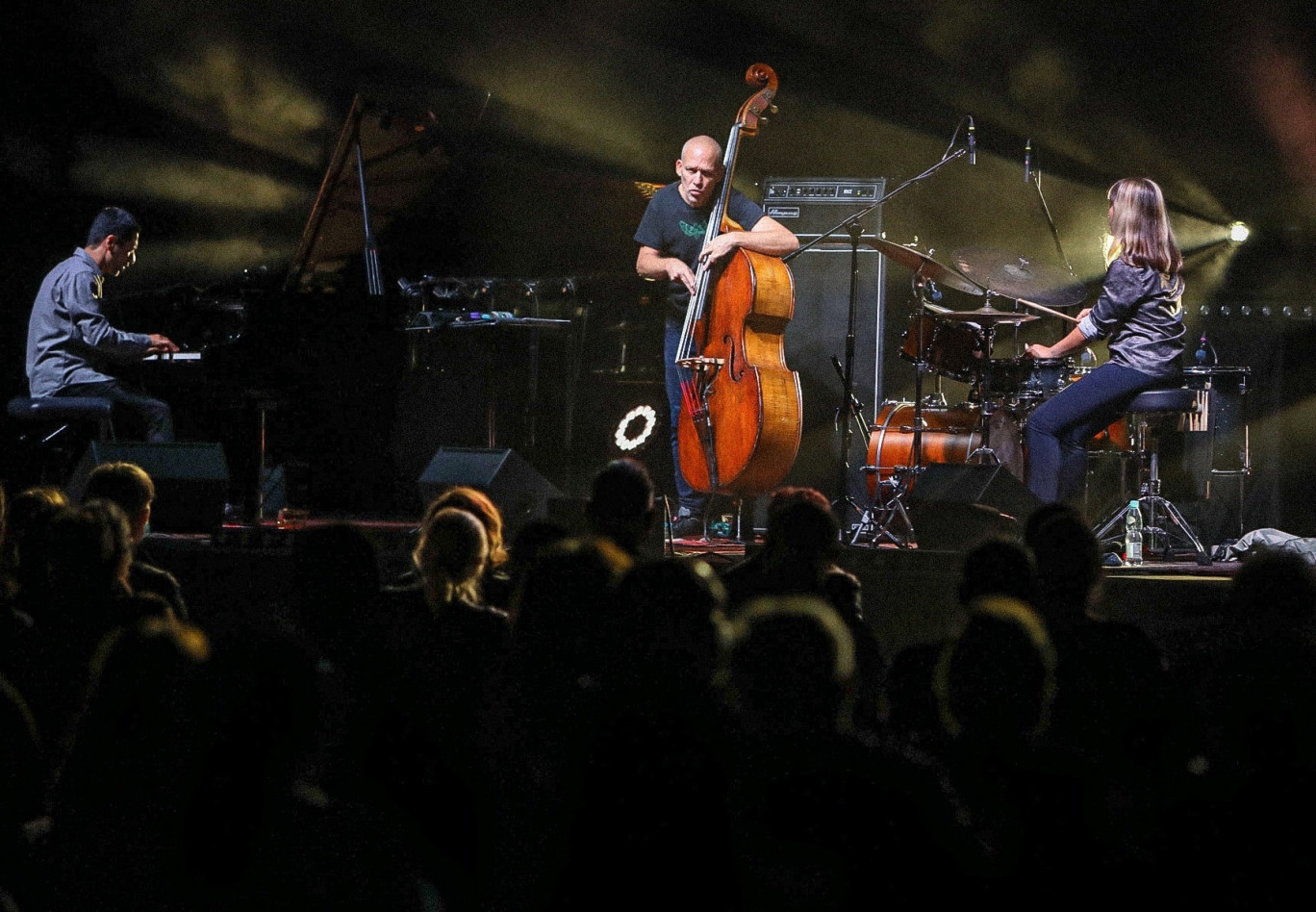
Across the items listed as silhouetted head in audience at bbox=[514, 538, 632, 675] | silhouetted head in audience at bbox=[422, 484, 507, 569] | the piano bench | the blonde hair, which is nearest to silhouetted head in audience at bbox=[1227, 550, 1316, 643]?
silhouetted head in audience at bbox=[514, 538, 632, 675]

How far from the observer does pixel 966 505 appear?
17.2 ft

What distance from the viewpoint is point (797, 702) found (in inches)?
116

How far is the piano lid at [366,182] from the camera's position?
7219 millimetres

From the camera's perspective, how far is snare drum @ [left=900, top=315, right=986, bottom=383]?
7164 mm

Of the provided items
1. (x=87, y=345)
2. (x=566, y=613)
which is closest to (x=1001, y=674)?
(x=566, y=613)

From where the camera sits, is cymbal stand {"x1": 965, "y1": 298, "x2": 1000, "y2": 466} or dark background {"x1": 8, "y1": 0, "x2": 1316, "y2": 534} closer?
cymbal stand {"x1": 965, "y1": 298, "x2": 1000, "y2": 466}

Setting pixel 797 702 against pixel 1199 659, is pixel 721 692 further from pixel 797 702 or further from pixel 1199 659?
pixel 1199 659

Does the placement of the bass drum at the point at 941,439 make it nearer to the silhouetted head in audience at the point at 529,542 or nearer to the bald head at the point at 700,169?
the bald head at the point at 700,169

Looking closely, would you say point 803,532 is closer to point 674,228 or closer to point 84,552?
point 84,552

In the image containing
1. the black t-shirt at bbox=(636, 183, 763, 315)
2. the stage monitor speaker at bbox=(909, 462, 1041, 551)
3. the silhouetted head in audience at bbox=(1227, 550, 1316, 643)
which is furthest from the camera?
the black t-shirt at bbox=(636, 183, 763, 315)

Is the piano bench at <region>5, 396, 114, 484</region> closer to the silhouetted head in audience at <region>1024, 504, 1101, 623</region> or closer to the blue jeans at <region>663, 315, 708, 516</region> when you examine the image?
the blue jeans at <region>663, 315, 708, 516</region>

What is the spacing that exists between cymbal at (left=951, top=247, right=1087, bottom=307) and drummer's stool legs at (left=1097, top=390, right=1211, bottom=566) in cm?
66

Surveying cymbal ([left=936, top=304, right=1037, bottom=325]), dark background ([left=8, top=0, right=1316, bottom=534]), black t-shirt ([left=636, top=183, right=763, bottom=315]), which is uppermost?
dark background ([left=8, top=0, right=1316, bottom=534])

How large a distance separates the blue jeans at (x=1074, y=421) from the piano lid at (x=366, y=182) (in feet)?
12.8
